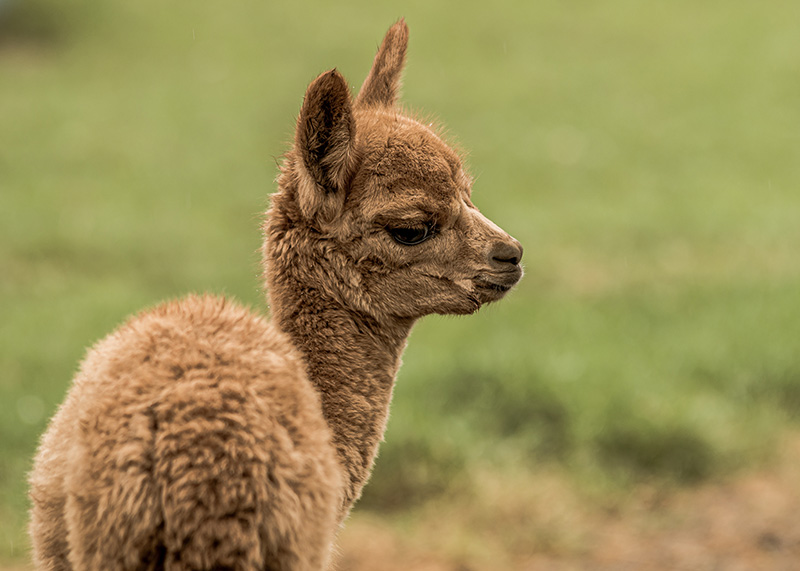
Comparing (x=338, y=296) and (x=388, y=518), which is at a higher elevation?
(x=388, y=518)

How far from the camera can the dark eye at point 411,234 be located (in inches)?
121

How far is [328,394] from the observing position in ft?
10.3

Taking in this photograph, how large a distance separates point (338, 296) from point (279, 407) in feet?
2.40

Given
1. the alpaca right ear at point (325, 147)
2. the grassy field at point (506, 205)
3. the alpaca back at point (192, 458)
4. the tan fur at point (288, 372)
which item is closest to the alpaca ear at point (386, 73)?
the tan fur at point (288, 372)

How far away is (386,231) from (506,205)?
9.68 meters

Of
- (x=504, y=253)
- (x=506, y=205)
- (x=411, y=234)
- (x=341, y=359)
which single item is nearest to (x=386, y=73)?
(x=411, y=234)

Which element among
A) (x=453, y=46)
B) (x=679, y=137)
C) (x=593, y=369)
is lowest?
(x=593, y=369)

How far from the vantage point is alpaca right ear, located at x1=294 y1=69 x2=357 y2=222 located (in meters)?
2.88

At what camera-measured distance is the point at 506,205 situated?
12617 mm

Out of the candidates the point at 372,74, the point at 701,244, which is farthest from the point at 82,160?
the point at 372,74

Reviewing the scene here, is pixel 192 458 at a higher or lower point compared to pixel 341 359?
lower

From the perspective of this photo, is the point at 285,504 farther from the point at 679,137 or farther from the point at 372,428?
the point at 679,137

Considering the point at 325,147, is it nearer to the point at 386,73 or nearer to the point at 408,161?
the point at 408,161

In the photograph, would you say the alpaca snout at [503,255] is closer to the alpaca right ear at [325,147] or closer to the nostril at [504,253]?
the nostril at [504,253]
